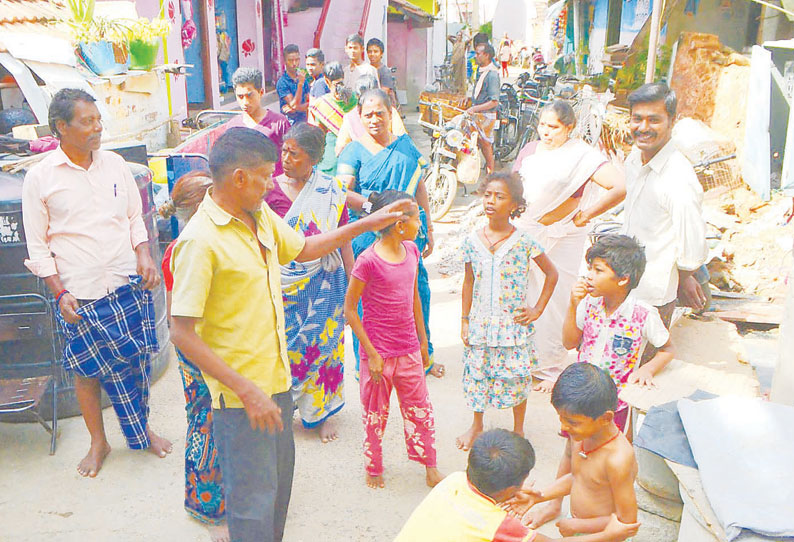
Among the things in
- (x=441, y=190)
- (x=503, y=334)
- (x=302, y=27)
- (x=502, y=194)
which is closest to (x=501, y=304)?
(x=503, y=334)

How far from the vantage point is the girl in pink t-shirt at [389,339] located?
10.0ft

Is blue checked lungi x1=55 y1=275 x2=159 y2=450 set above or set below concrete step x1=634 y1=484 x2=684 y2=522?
above

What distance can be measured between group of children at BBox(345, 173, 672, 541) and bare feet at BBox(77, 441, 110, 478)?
138cm

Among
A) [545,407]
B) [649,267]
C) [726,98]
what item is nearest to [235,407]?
[649,267]

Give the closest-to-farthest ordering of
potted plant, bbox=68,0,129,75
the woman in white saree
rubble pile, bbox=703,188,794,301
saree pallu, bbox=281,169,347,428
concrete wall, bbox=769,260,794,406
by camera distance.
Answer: concrete wall, bbox=769,260,794,406 < saree pallu, bbox=281,169,347,428 < the woman in white saree < potted plant, bbox=68,0,129,75 < rubble pile, bbox=703,188,794,301

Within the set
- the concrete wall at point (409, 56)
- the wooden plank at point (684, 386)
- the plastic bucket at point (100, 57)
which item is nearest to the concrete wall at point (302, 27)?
the plastic bucket at point (100, 57)

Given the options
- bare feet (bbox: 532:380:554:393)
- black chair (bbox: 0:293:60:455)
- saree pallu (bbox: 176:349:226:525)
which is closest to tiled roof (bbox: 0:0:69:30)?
black chair (bbox: 0:293:60:455)

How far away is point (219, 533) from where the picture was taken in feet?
9.72

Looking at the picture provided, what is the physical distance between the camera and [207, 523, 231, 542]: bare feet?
9.66ft

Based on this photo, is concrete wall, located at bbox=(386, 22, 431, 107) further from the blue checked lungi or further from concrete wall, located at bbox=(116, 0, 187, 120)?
the blue checked lungi

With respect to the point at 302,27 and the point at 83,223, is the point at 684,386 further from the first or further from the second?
the point at 302,27

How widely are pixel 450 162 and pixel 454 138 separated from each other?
55 cm

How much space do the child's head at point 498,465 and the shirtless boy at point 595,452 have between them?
0.41 ft

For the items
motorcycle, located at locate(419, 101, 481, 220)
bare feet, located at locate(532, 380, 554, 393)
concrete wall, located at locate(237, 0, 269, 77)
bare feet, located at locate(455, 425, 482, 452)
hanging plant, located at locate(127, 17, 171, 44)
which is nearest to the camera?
bare feet, located at locate(455, 425, 482, 452)
